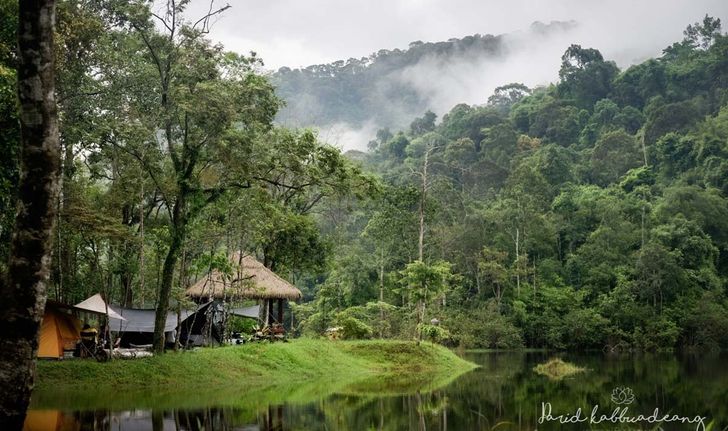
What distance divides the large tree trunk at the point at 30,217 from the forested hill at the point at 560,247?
22399 mm

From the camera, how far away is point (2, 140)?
14.2 meters

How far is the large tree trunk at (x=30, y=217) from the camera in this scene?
4.65m

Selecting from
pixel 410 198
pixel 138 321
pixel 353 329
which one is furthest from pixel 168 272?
pixel 410 198

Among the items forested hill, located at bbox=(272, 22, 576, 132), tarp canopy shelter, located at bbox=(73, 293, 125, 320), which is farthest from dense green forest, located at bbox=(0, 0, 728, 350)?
forested hill, located at bbox=(272, 22, 576, 132)

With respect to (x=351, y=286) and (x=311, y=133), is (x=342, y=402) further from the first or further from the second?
(x=351, y=286)

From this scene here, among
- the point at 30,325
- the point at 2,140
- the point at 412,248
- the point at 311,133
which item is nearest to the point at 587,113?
the point at 412,248

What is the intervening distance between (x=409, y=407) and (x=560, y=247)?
42.0 m

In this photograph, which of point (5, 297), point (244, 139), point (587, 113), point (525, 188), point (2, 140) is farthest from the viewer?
point (587, 113)

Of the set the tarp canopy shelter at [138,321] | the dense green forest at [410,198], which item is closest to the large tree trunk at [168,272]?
the dense green forest at [410,198]

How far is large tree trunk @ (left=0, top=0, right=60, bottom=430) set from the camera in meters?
4.65

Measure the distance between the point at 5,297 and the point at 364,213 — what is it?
4756 centimetres

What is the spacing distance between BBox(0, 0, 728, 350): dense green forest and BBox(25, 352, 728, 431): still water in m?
3.91

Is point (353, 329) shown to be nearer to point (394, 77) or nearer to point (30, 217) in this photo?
point (30, 217)

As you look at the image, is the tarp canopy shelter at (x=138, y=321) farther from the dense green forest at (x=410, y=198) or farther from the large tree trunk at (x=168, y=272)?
the large tree trunk at (x=168, y=272)
